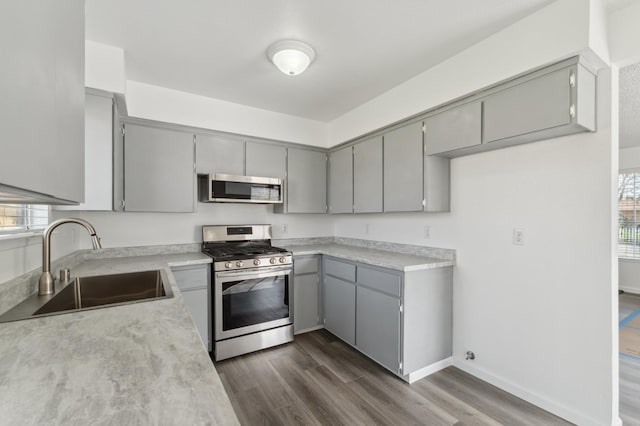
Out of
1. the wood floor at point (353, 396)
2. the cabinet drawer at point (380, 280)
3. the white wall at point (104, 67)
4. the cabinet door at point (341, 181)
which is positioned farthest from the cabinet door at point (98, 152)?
the cabinet door at point (341, 181)

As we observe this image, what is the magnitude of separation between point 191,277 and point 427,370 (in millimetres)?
2141

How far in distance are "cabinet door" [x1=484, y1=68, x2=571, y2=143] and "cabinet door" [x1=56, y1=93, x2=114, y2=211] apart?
272 centimetres

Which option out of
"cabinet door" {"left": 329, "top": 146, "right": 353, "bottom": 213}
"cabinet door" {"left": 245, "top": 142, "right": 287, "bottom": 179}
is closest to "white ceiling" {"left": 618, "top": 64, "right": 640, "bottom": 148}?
"cabinet door" {"left": 329, "top": 146, "right": 353, "bottom": 213}

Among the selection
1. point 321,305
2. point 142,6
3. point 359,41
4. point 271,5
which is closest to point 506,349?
point 321,305

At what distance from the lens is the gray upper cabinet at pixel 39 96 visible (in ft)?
1.18

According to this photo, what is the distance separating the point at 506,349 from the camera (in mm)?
2168

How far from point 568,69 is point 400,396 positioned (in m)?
2.35

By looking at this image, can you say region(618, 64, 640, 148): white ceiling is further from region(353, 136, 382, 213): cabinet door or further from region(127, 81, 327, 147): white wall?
region(127, 81, 327, 147): white wall

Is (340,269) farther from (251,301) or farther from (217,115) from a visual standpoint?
(217,115)

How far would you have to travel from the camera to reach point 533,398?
200cm

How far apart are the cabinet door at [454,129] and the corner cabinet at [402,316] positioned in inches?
40.1

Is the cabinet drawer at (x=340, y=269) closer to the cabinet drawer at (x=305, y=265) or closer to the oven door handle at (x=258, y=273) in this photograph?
the cabinet drawer at (x=305, y=265)

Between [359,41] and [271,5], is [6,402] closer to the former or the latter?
[271,5]

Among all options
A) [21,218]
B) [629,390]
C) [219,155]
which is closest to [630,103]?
[629,390]
